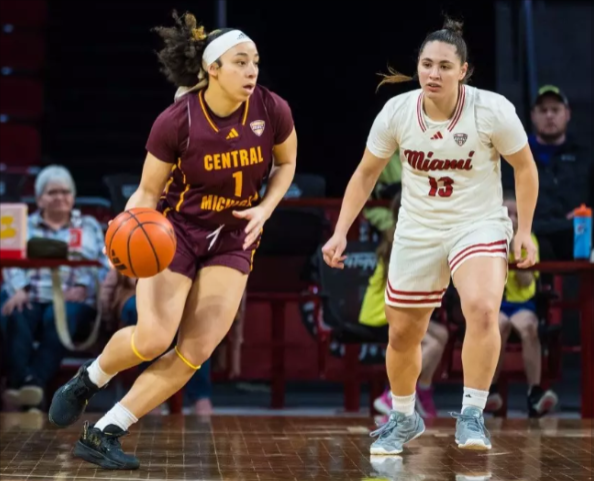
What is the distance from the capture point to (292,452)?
495 cm

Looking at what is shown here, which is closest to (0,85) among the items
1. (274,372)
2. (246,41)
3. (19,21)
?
(19,21)

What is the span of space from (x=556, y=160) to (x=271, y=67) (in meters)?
3.23

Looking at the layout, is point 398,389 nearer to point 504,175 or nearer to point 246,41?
point 246,41

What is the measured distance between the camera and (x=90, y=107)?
9.66 metres

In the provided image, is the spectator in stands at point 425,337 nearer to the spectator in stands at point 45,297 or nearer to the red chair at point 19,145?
the spectator in stands at point 45,297

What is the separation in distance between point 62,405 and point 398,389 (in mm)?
1345

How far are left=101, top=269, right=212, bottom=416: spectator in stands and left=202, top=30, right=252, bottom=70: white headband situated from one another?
238 centimetres

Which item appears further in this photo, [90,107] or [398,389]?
[90,107]

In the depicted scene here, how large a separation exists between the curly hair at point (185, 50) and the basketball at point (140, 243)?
26.8 inches

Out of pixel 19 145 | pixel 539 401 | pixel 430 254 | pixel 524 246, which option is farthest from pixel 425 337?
pixel 19 145

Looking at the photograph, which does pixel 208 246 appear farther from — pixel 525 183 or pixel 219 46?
pixel 525 183

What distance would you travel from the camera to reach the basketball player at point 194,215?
14.6 feet

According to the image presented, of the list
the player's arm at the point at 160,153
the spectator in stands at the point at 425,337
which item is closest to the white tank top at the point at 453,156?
the player's arm at the point at 160,153

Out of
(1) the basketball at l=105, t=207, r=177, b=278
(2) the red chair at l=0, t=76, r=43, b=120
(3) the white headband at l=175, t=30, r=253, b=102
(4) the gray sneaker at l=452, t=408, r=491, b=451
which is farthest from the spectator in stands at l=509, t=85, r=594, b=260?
(2) the red chair at l=0, t=76, r=43, b=120
